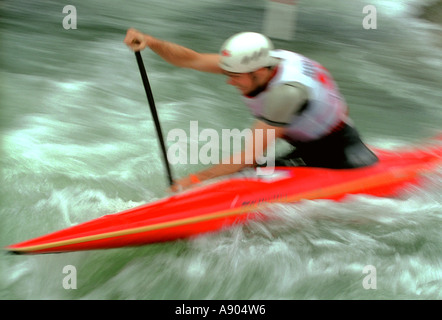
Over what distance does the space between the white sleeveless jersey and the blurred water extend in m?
0.35

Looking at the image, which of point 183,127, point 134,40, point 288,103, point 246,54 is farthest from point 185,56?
point 183,127

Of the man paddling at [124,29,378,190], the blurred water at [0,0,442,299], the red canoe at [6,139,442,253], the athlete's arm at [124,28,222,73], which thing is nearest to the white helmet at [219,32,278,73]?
the man paddling at [124,29,378,190]

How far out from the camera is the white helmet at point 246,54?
2273mm

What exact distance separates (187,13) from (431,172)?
3.46 metres

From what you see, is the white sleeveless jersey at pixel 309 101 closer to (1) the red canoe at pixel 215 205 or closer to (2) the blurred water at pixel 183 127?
(1) the red canoe at pixel 215 205

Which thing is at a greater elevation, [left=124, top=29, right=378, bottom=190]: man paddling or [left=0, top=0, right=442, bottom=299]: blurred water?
[left=124, top=29, right=378, bottom=190]: man paddling

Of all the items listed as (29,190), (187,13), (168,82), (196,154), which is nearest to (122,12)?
(187,13)

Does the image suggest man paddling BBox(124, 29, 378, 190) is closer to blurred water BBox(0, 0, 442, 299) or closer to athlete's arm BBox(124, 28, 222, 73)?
athlete's arm BBox(124, 28, 222, 73)

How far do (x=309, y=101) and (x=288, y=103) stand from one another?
11 centimetres

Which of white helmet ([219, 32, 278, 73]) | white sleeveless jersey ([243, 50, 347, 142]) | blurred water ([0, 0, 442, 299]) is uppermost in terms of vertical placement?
white helmet ([219, 32, 278, 73])

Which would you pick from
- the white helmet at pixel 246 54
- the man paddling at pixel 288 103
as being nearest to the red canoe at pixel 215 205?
the man paddling at pixel 288 103

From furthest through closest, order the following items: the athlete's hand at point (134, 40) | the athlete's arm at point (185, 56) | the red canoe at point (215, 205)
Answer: the athlete's arm at point (185, 56), the athlete's hand at point (134, 40), the red canoe at point (215, 205)

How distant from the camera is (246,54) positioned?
2270 millimetres

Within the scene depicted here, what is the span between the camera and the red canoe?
2.26 meters
